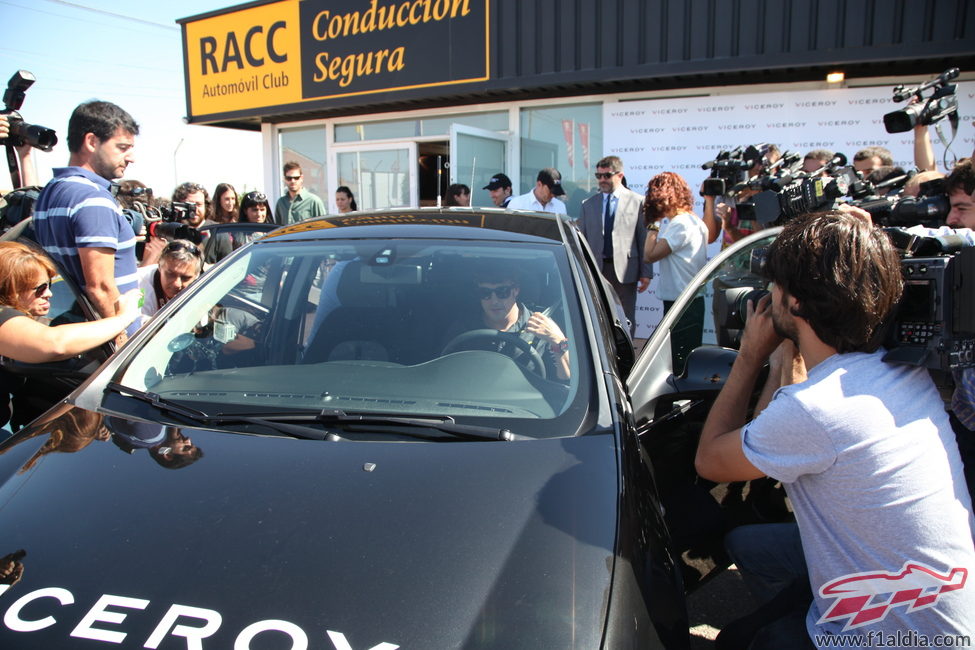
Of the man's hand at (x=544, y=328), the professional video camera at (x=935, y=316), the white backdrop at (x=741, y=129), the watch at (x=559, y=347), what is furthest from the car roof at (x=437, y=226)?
the white backdrop at (x=741, y=129)

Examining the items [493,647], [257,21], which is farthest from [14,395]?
[257,21]

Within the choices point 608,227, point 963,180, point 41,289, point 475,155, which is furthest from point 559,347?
point 475,155

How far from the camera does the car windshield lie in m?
1.81

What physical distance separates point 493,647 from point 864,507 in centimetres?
90

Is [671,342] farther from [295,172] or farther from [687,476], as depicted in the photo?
[295,172]

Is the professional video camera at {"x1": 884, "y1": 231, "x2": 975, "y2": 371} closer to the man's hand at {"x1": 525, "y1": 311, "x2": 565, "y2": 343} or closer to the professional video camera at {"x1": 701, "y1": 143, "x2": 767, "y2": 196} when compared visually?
the man's hand at {"x1": 525, "y1": 311, "x2": 565, "y2": 343}

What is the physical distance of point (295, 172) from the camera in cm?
725

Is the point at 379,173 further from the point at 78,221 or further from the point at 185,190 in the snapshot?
the point at 78,221

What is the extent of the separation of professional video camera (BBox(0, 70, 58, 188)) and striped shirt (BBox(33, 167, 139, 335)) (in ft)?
1.75

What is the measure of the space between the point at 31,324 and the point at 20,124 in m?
1.80

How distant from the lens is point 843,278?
4.96 feet

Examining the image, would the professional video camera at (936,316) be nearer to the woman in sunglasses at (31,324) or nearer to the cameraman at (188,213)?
the woman in sunglasses at (31,324)

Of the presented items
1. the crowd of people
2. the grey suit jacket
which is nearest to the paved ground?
the crowd of people

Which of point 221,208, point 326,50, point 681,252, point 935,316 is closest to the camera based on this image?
point 935,316
